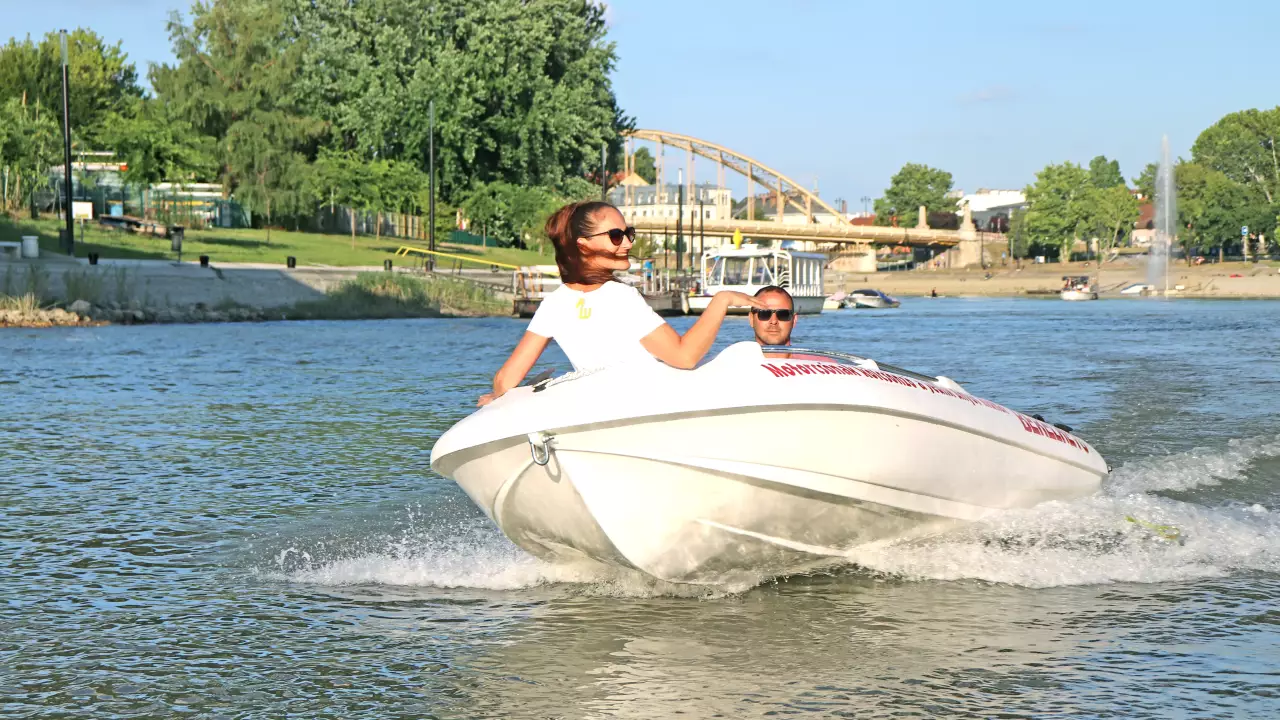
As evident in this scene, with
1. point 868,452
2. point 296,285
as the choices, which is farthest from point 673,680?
point 296,285

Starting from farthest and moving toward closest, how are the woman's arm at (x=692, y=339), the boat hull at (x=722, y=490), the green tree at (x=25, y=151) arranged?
1. the green tree at (x=25, y=151)
2. the boat hull at (x=722, y=490)
3. the woman's arm at (x=692, y=339)

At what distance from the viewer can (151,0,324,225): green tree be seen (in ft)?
223

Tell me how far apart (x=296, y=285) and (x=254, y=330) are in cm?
997

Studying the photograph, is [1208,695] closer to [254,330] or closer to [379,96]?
[254,330]

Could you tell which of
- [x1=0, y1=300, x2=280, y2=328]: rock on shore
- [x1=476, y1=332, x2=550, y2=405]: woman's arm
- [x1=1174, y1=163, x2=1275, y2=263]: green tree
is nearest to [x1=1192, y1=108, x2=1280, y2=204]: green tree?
[x1=1174, y1=163, x2=1275, y2=263]: green tree

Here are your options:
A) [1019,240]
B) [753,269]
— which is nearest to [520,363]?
[753,269]

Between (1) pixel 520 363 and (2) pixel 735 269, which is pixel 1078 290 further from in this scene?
(1) pixel 520 363

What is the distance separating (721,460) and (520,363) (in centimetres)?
95

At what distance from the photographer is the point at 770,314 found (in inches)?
289

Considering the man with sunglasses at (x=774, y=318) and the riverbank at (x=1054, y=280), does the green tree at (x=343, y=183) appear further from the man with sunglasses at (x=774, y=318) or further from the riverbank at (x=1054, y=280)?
the man with sunglasses at (x=774, y=318)

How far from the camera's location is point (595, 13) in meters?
81.9

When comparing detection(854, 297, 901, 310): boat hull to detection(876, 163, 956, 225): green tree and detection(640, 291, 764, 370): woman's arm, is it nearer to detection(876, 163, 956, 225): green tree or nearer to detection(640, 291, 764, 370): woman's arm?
detection(640, 291, 764, 370): woman's arm

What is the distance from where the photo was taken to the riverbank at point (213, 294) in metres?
38.1

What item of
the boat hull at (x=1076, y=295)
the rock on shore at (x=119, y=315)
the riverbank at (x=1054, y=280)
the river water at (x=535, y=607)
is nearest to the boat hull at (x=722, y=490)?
the river water at (x=535, y=607)
